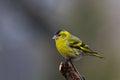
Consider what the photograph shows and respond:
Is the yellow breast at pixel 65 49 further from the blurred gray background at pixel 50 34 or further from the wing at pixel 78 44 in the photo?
the blurred gray background at pixel 50 34

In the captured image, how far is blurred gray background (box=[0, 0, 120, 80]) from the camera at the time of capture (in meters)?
11.1

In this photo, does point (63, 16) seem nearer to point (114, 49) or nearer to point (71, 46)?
point (114, 49)

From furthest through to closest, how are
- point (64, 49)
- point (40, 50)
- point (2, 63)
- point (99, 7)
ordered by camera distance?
point (99, 7) < point (40, 50) < point (2, 63) < point (64, 49)

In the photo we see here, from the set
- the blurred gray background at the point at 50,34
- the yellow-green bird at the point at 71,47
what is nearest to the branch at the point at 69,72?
the yellow-green bird at the point at 71,47

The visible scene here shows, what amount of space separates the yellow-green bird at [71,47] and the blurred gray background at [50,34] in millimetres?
4431

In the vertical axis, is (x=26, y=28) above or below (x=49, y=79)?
above

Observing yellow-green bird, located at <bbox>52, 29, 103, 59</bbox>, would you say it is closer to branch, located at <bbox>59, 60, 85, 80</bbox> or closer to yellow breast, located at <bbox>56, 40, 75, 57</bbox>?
yellow breast, located at <bbox>56, 40, 75, 57</bbox>

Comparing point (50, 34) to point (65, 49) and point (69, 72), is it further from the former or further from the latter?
point (69, 72)

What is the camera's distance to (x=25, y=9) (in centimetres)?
1259

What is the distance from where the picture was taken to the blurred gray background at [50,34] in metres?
11.1

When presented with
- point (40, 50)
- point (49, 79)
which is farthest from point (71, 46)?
point (40, 50)

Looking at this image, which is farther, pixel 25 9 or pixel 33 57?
pixel 25 9

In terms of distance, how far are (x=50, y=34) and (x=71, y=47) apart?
19.7 feet

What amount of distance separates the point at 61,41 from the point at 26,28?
19.8ft
